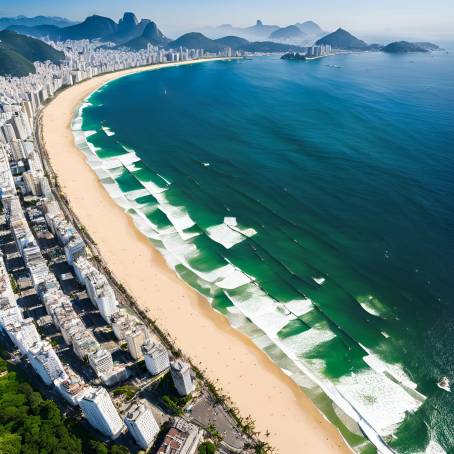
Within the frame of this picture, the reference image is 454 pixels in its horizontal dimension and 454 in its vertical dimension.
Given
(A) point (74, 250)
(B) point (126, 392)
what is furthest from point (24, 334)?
(A) point (74, 250)

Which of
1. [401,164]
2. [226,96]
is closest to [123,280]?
[401,164]

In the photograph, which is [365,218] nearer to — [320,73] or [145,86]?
[145,86]

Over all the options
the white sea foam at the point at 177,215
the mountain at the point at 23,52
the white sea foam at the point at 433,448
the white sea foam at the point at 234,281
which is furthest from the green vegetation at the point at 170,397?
the mountain at the point at 23,52

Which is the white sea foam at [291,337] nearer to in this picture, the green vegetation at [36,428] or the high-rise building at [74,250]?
the high-rise building at [74,250]

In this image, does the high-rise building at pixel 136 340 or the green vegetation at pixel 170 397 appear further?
the high-rise building at pixel 136 340

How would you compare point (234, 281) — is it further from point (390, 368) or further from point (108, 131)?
point (108, 131)

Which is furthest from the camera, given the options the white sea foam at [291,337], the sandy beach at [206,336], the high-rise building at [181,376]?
the white sea foam at [291,337]

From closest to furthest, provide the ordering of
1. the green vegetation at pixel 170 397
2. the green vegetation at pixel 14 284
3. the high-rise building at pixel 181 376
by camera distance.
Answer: the high-rise building at pixel 181 376 → the green vegetation at pixel 170 397 → the green vegetation at pixel 14 284
